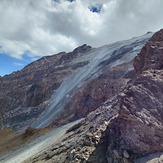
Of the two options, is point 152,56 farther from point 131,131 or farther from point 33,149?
point 33,149

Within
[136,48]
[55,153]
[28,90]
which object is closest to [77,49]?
[28,90]

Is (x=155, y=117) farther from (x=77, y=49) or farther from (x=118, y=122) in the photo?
(x=77, y=49)

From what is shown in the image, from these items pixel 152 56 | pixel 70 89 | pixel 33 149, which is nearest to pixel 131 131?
pixel 152 56

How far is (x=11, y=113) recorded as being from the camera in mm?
65375

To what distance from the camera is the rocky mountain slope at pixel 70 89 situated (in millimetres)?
40344

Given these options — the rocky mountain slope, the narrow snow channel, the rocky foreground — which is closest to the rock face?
the rocky foreground

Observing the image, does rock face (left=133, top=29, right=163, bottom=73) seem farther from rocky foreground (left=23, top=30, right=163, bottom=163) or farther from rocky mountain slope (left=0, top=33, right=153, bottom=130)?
rocky mountain slope (left=0, top=33, right=153, bottom=130)

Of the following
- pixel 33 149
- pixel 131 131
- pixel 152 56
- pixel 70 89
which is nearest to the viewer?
pixel 131 131

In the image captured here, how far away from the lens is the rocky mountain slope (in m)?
40.3

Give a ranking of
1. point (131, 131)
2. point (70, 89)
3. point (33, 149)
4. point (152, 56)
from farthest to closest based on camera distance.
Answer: point (70, 89), point (33, 149), point (152, 56), point (131, 131)

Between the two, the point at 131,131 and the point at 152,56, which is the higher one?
the point at 152,56

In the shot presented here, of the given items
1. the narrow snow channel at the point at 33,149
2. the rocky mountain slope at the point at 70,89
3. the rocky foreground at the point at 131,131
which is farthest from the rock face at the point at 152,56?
the rocky mountain slope at the point at 70,89

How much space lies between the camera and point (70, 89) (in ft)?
185

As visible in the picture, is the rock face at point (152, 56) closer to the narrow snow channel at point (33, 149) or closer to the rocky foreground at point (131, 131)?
the rocky foreground at point (131, 131)
